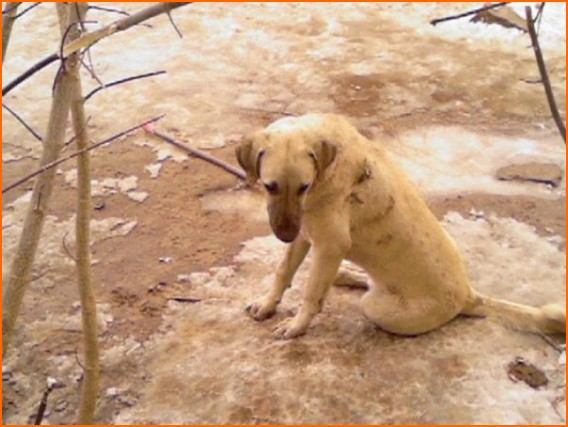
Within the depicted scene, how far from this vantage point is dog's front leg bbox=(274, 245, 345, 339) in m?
3.70

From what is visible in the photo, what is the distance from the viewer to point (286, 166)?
10.9 ft

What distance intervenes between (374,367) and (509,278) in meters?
1.14

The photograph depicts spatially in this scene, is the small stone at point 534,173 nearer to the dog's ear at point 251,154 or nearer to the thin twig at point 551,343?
the thin twig at point 551,343

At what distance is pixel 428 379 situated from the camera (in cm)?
375

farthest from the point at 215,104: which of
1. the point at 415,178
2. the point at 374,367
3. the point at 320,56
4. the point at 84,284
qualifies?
the point at 84,284

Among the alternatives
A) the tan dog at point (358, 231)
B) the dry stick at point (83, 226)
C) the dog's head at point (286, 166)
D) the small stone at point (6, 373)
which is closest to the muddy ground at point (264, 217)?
the small stone at point (6, 373)

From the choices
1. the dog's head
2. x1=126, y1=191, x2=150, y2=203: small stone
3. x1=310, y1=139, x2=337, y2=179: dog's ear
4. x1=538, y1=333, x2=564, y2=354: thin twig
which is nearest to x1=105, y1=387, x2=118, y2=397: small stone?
the dog's head

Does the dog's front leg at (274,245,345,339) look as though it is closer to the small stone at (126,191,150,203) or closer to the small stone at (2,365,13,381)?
the small stone at (2,365,13,381)

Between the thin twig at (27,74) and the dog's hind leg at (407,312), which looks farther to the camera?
the dog's hind leg at (407,312)

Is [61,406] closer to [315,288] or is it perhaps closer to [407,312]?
[315,288]

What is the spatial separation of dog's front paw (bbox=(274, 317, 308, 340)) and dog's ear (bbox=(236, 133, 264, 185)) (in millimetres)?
832

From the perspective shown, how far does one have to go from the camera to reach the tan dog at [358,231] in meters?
3.40

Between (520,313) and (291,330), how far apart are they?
1117mm

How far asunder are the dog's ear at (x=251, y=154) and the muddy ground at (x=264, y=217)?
0.94 meters
